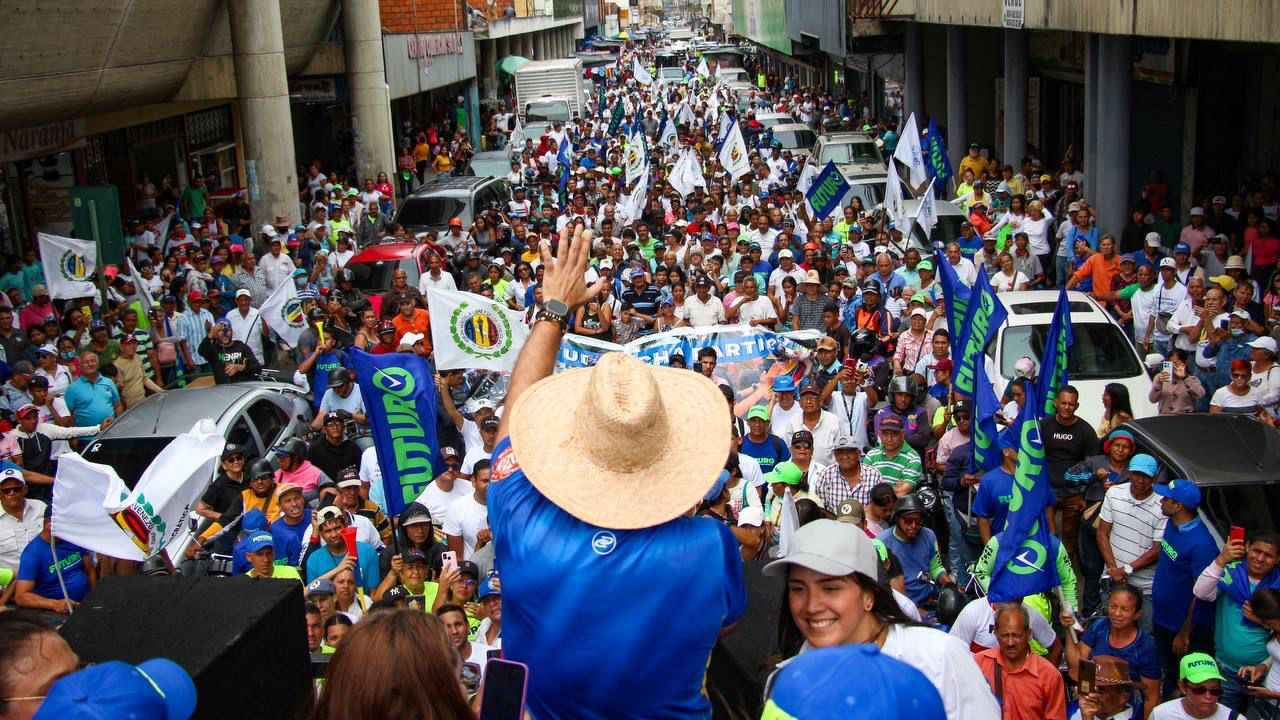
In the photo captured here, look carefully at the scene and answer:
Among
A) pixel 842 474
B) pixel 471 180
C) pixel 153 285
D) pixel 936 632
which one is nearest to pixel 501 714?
pixel 936 632

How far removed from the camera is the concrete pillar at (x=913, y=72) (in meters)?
34.2

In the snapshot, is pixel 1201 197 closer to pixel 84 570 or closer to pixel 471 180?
pixel 471 180

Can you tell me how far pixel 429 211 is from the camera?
23.3 meters

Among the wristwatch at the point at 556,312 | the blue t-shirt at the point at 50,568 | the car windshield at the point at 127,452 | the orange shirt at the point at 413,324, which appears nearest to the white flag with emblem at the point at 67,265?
the orange shirt at the point at 413,324

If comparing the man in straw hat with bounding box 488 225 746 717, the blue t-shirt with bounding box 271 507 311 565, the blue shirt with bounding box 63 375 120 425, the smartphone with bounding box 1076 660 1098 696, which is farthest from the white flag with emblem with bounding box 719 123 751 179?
the man in straw hat with bounding box 488 225 746 717

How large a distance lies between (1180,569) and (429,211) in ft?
55.2

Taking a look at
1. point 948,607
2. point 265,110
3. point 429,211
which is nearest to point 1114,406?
point 948,607

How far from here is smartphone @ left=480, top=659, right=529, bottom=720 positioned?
3.02 m

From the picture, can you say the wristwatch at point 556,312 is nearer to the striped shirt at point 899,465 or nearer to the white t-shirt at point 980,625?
the white t-shirt at point 980,625

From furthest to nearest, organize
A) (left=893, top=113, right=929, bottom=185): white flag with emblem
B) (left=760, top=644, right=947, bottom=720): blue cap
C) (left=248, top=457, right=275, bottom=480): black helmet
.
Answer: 1. (left=893, top=113, right=929, bottom=185): white flag with emblem
2. (left=248, top=457, right=275, bottom=480): black helmet
3. (left=760, top=644, right=947, bottom=720): blue cap

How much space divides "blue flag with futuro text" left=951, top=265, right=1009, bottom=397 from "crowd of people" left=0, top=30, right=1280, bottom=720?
196 millimetres

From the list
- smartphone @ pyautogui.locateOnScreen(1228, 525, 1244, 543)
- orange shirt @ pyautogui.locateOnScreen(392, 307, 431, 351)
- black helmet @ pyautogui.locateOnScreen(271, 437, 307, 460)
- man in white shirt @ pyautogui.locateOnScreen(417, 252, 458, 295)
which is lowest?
smartphone @ pyautogui.locateOnScreen(1228, 525, 1244, 543)

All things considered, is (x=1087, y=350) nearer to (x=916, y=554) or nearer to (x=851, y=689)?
(x=916, y=554)

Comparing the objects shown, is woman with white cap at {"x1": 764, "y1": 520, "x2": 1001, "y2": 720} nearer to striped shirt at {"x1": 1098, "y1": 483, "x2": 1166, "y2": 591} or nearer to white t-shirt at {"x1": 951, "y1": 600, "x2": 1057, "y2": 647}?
white t-shirt at {"x1": 951, "y1": 600, "x2": 1057, "y2": 647}
